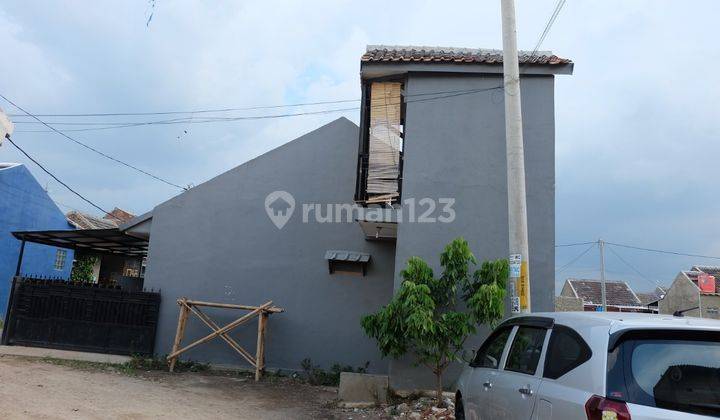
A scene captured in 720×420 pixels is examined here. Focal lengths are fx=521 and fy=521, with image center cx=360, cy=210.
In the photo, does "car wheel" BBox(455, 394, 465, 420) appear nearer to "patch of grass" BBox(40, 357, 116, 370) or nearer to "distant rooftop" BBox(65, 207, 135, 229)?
"patch of grass" BBox(40, 357, 116, 370)

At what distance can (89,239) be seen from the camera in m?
13.6

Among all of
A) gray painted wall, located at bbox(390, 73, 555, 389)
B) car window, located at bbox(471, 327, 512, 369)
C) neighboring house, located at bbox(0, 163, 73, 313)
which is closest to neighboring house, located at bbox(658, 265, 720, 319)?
gray painted wall, located at bbox(390, 73, 555, 389)

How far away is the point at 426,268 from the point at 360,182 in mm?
2327

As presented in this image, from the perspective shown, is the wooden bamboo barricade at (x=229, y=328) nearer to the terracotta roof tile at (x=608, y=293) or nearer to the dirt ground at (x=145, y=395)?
the dirt ground at (x=145, y=395)

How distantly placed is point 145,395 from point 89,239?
725cm

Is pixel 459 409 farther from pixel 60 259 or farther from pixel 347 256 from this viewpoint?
pixel 60 259

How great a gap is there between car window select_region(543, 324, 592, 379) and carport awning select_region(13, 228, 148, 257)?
10.6 meters

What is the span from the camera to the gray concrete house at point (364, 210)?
8797 millimetres

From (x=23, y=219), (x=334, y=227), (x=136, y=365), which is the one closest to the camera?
(x=136, y=365)

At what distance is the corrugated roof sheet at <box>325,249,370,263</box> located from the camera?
10336mm

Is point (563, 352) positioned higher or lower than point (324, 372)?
higher

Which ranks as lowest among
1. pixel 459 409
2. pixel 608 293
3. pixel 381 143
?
pixel 459 409

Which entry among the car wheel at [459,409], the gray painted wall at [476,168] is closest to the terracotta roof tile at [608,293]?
the gray painted wall at [476,168]

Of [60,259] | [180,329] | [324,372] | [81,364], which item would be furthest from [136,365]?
[60,259]
